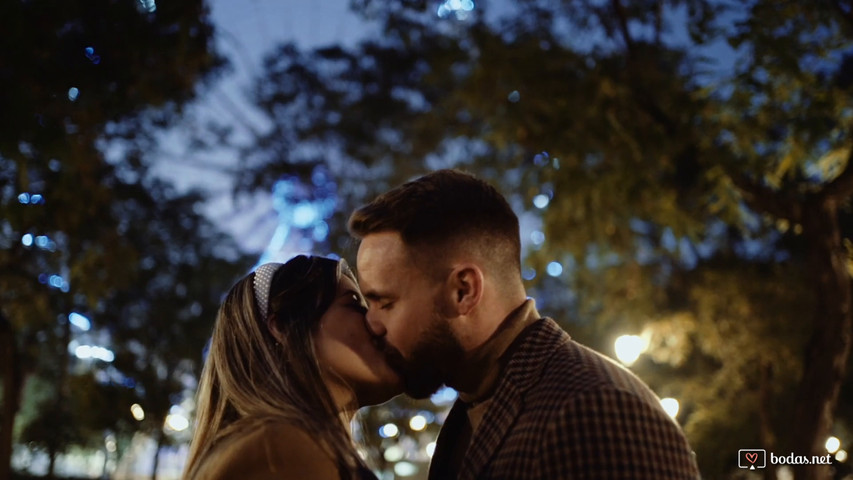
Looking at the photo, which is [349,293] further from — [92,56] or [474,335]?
[92,56]

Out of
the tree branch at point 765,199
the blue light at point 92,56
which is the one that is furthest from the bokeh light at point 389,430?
the blue light at point 92,56

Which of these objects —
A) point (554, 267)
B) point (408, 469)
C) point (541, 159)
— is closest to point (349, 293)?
point (541, 159)

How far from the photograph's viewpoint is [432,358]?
2551 mm

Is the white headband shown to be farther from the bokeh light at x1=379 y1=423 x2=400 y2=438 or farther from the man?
the bokeh light at x1=379 y1=423 x2=400 y2=438

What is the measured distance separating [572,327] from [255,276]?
2098 cm

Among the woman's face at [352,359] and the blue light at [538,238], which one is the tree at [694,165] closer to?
the blue light at [538,238]

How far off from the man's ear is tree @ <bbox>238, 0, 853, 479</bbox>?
697cm

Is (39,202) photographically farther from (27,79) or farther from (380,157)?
(380,157)

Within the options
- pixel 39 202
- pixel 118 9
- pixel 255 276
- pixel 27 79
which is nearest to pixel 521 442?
pixel 255 276

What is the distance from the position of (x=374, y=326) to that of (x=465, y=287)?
0.38 metres

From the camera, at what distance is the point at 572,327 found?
23.3m

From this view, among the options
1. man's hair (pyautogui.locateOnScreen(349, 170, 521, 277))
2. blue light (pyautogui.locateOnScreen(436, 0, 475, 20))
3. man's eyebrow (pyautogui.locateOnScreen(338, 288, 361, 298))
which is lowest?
man's eyebrow (pyautogui.locateOnScreen(338, 288, 361, 298))

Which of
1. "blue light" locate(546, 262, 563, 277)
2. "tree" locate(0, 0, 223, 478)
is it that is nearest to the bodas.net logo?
"blue light" locate(546, 262, 563, 277)

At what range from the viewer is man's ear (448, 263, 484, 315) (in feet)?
8.23
